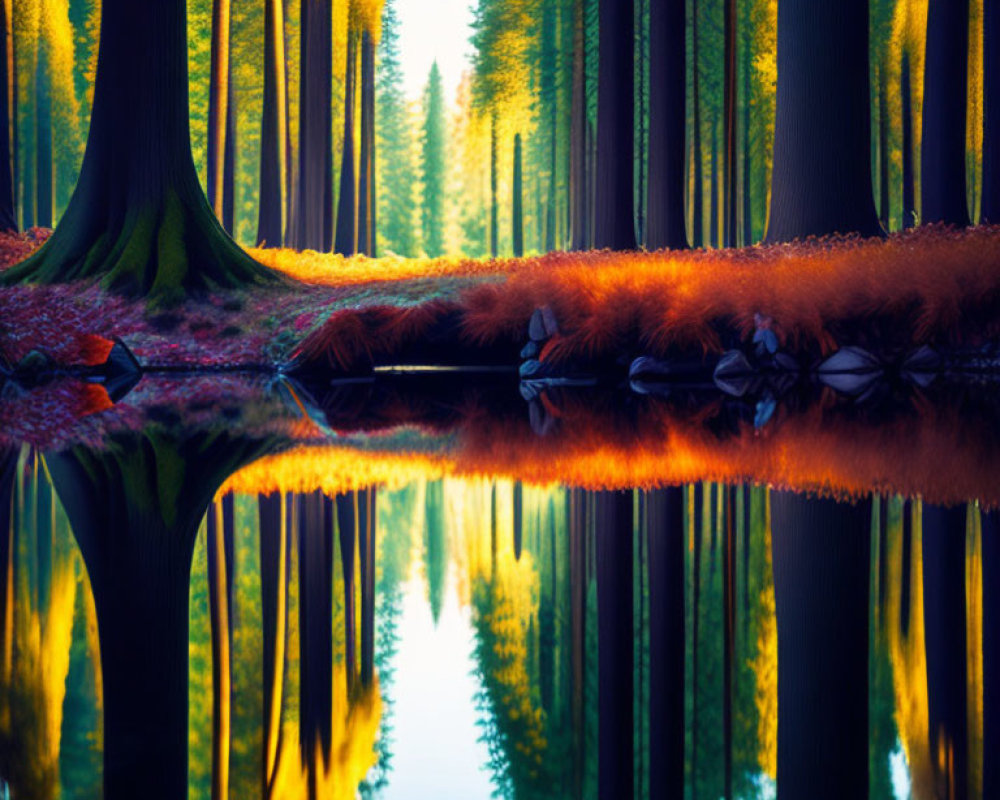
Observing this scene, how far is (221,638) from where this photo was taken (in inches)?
68.7

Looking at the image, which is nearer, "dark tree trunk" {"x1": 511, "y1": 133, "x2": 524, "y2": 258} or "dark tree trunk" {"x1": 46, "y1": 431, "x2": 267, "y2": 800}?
"dark tree trunk" {"x1": 46, "y1": 431, "x2": 267, "y2": 800}

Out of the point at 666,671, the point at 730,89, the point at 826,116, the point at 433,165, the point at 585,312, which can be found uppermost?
the point at 433,165

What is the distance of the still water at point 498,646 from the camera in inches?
54.0

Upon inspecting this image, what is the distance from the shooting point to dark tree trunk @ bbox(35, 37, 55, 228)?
27625mm

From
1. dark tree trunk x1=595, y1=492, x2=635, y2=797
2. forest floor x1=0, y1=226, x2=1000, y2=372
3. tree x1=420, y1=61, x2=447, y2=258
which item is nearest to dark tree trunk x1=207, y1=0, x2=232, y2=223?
forest floor x1=0, y1=226, x2=1000, y2=372

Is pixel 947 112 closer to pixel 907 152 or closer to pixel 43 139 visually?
pixel 907 152

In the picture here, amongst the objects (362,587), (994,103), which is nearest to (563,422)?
(362,587)

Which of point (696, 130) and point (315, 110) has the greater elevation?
point (315, 110)

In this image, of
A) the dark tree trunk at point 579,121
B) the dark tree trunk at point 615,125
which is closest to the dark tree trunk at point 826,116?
the dark tree trunk at point 615,125

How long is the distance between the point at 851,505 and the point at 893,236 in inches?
313

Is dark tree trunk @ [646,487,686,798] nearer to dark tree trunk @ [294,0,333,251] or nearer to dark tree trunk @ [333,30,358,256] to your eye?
dark tree trunk @ [294,0,333,251]

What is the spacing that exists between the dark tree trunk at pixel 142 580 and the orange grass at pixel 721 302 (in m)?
4.30

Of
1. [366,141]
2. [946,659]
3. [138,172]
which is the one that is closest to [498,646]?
[946,659]

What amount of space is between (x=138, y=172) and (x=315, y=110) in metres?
10.5
